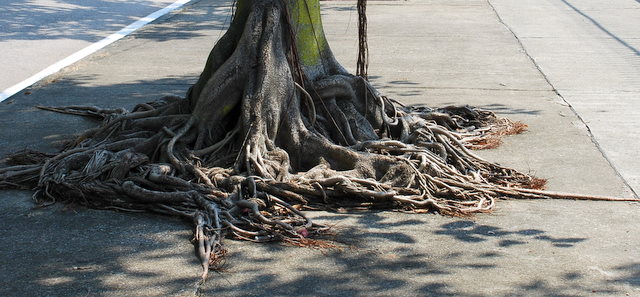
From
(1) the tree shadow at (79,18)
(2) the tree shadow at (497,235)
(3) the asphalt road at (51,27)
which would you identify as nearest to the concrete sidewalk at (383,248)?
(2) the tree shadow at (497,235)

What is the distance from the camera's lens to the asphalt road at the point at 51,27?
1176 cm

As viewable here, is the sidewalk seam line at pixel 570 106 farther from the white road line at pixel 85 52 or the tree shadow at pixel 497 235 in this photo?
the white road line at pixel 85 52

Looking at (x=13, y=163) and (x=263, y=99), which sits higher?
(x=263, y=99)

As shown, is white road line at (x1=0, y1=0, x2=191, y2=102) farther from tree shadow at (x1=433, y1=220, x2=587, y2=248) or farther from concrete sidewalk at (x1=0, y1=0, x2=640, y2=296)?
tree shadow at (x1=433, y1=220, x2=587, y2=248)

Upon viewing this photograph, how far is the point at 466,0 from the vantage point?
18781mm

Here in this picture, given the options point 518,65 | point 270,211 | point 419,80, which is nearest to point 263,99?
point 270,211

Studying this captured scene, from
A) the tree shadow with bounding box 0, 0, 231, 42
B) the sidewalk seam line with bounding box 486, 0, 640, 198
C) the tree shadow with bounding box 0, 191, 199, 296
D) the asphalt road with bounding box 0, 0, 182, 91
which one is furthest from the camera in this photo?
the tree shadow with bounding box 0, 0, 231, 42

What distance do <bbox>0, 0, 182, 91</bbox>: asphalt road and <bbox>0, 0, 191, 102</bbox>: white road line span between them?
12 cm

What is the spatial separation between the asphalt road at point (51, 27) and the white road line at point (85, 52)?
0.12 meters

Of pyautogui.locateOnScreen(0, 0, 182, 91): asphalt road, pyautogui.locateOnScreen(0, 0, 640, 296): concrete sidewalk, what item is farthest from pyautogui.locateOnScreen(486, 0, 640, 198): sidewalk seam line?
pyautogui.locateOnScreen(0, 0, 182, 91): asphalt road

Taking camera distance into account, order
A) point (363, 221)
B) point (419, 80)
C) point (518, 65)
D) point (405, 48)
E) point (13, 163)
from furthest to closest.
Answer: point (405, 48)
point (518, 65)
point (419, 80)
point (13, 163)
point (363, 221)

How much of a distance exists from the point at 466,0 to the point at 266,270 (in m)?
14.6

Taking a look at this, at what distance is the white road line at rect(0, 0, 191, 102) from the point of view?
33.1 feet

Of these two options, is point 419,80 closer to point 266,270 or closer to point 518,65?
point 518,65
